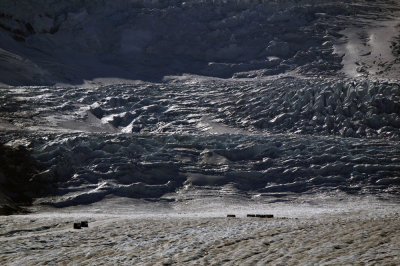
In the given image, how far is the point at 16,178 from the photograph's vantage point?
70.3 feet

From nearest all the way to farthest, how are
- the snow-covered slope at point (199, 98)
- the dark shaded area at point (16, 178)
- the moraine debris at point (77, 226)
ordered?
the moraine debris at point (77, 226)
the dark shaded area at point (16, 178)
the snow-covered slope at point (199, 98)

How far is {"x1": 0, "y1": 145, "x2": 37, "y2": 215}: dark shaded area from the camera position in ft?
62.8

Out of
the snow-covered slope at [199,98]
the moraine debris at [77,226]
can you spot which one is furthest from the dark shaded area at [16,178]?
the moraine debris at [77,226]

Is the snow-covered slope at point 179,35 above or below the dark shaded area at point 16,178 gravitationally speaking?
above

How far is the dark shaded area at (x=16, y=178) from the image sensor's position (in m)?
19.2

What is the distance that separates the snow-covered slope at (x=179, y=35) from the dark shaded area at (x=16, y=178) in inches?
668

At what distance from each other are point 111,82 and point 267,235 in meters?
29.7

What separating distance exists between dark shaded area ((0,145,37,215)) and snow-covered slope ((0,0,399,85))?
1698 cm

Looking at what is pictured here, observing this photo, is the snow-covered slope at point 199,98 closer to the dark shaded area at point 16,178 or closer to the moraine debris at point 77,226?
the dark shaded area at point 16,178

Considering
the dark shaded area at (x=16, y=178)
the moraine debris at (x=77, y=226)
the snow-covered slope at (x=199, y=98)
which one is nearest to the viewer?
the moraine debris at (x=77, y=226)

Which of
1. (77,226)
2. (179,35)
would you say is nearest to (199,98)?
(179,35)

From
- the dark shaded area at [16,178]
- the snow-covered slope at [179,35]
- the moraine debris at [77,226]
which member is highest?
the snow-covered slope at [179,35]

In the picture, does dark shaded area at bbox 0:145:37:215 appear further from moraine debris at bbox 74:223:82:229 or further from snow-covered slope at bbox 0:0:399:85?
snow-covered slope at bbox 0:0:399:85

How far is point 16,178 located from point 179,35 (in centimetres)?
2808
